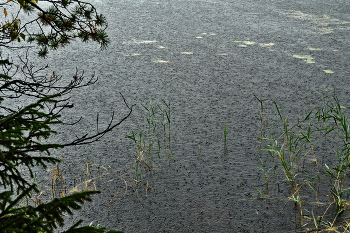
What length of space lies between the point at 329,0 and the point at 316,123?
4.37 meters

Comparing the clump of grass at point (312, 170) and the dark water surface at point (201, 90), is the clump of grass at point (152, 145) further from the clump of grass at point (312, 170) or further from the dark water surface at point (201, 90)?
the clump of grass at point (312, 170)

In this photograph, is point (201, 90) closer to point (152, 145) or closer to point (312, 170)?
point (152, 145)

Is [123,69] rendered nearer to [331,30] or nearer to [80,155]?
[80,155]

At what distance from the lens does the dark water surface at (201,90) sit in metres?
2.04

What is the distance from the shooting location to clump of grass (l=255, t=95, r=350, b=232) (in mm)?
1995

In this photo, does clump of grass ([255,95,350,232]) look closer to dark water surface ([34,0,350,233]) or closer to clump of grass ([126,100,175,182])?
dark water surface ([34,0,350,233])

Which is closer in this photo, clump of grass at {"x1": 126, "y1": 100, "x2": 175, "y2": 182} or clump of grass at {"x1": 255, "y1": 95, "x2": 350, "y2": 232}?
clump of grass at {"x1": 255, "y1": 95, "x2": 350, "y2": 232}

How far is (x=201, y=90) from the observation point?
342 cm

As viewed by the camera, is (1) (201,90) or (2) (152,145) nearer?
(2) (152,145)

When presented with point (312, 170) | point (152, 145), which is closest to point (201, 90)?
point (152, 145)

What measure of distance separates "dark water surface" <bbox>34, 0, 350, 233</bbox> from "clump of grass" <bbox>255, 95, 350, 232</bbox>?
3.1 inches

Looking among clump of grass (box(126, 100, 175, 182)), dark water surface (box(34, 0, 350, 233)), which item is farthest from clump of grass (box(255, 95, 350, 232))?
clump of grass (box(126, 100, 175, 182))

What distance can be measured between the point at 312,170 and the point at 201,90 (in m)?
1.29

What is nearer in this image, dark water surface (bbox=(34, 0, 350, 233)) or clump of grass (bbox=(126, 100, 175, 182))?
dark water surface (bbox=(34, 0, 350, 233))
